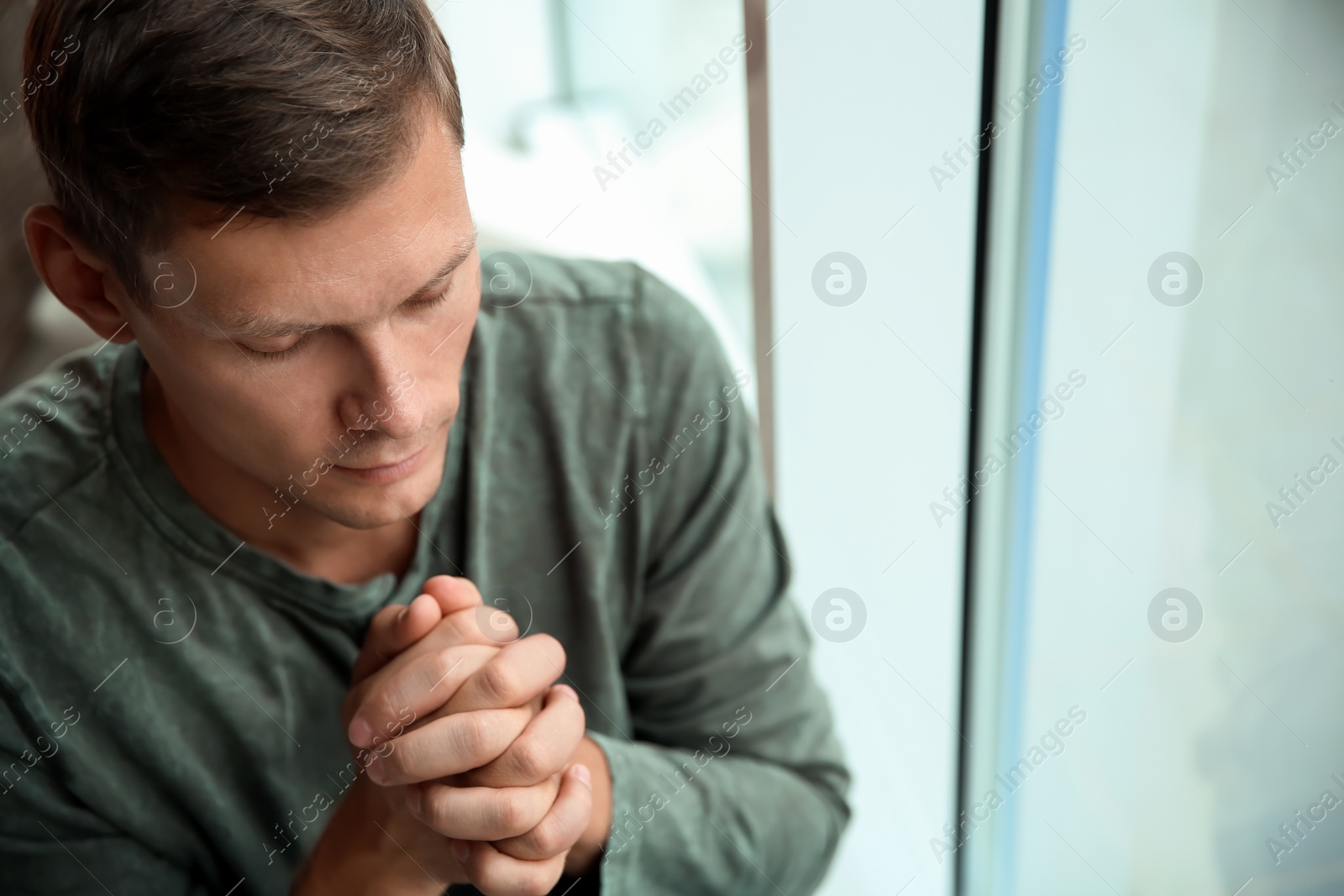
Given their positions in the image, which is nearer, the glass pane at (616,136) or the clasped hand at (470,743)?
the clasped hand at (470,743)

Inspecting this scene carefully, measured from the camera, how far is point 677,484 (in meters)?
0.90

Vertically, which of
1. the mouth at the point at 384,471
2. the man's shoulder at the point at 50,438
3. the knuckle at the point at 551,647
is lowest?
the man's shoulder at the point at 50,438

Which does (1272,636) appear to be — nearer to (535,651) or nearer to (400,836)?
(535,651)

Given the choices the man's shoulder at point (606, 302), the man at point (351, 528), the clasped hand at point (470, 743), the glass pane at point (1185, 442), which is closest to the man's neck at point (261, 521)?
the man at point (351, 528)

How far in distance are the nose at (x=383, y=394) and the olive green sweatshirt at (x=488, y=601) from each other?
0.65 feet

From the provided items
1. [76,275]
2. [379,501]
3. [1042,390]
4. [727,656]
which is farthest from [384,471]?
[1042,390]

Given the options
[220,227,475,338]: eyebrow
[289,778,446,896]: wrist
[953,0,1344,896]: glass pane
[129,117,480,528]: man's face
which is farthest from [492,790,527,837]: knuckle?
[953,0,1344,896]: glass pane

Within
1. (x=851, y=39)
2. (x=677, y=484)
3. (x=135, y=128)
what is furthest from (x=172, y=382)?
(x=851, y=39)

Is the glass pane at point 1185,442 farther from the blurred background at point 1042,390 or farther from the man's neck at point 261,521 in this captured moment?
the man's neck at point 261,521

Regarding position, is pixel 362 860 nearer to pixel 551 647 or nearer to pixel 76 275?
pixel 551 647

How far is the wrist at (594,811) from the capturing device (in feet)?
2.58

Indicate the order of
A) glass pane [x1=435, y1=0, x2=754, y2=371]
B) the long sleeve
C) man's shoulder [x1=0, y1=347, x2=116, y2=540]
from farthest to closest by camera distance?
1. glass pane [x1=435, y1=0, x2=754, y2=371]
2. the long sleeve
3. man's shoulder [x1=0, y1=347, x2=116, y2=540]

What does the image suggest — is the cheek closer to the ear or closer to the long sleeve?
the ear

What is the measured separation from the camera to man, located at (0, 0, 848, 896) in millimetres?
570
